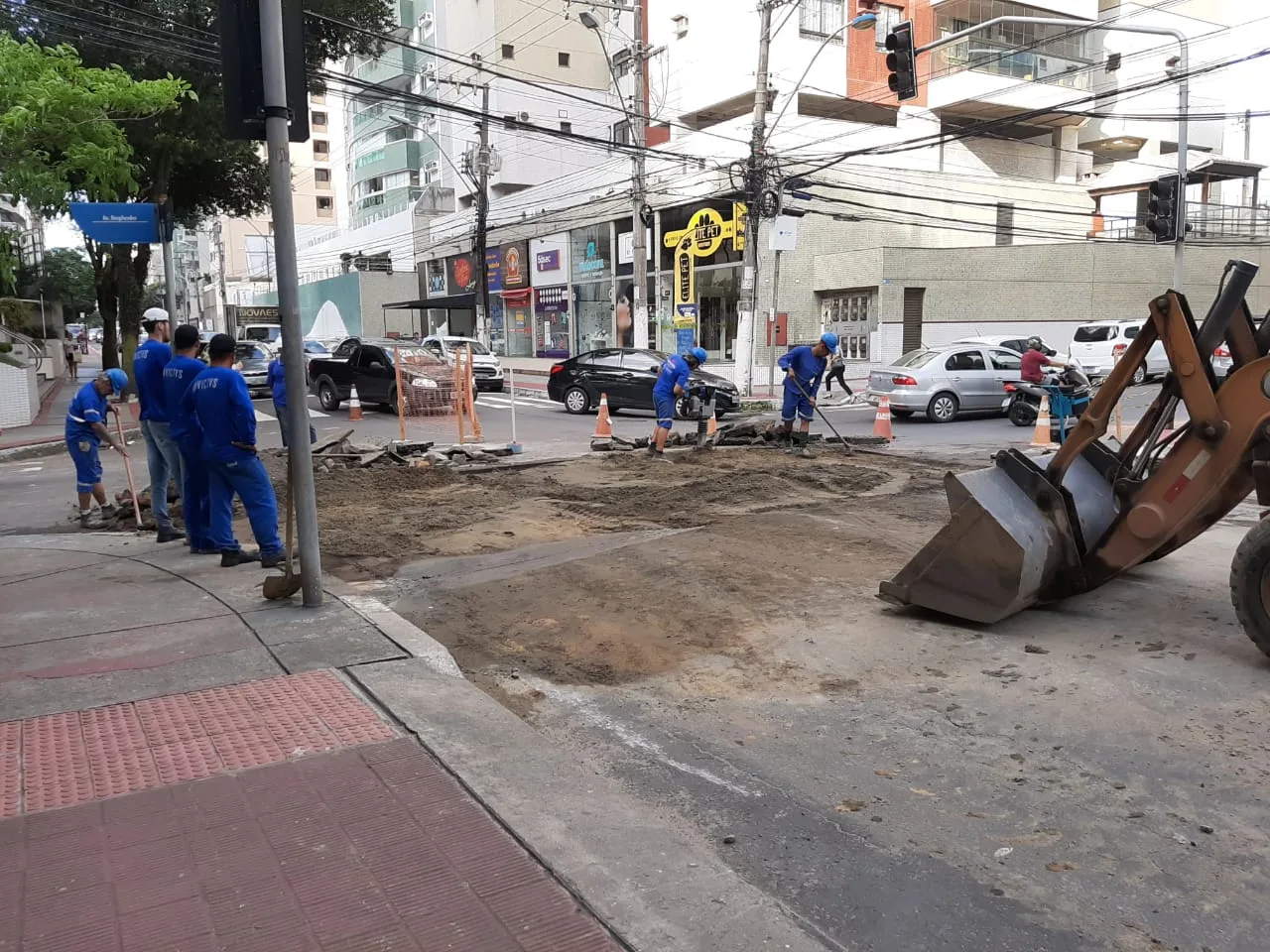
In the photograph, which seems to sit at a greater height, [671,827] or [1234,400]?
[1234,400]

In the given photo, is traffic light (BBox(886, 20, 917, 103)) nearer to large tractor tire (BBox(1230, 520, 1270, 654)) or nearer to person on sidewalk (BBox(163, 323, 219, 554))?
person on sidewalk (BBox(163, 323, 219, 554))

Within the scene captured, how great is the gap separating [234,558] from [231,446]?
33.9 inches

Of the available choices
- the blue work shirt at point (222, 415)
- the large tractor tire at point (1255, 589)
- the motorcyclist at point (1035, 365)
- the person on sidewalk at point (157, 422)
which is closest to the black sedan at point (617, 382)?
the motorcyclist at point (1035, 365)

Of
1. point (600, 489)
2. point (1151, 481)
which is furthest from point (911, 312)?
point (1151, 481)

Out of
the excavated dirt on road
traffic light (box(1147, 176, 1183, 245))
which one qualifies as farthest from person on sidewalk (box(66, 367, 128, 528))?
traffic light (box(1147, 176, 1183, 245))

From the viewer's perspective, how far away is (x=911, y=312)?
3069 cm

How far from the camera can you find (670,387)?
512 inches

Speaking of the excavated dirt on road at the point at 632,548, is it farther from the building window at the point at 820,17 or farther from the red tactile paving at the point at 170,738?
the building window at the point at 820,17

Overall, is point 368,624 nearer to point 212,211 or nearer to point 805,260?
point 805,260

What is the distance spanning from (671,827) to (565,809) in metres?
0.38

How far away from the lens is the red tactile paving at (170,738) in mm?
3549

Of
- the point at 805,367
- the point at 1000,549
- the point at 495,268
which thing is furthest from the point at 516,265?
the point at 1000,549

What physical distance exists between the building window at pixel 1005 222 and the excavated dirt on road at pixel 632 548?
2655 cm

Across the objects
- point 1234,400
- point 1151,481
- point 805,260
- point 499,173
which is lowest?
point 1151,481
